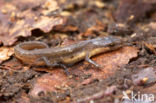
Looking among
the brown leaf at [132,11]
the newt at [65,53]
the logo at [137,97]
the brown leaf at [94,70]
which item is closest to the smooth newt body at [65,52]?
the newt at [65,53]

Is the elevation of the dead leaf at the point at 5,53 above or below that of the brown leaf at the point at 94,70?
above

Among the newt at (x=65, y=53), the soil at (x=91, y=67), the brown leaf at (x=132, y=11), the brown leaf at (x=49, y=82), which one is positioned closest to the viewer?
the soil at (x=91, y=67)

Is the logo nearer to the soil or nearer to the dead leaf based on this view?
the soil

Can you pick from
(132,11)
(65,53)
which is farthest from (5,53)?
(132,11)

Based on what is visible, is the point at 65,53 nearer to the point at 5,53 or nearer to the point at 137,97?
the point at 5,53

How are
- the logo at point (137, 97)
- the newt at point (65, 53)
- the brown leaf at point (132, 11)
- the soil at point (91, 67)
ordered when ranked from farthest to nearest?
the brown leaf at point (132, 11)
the newt at point (65, 53)
the soil at point (91, 67)
the logo at point (137, 97)

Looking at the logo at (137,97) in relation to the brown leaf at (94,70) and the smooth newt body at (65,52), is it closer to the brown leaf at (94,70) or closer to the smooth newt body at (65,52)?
the brown leaf at (94,70)

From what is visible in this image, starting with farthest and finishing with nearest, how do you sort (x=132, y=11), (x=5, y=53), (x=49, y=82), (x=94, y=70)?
(x=132, y=11)
(x=5, y=53)
(x=94, y=70)
(x=49, y=82)

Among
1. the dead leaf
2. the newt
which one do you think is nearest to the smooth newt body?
the newt
